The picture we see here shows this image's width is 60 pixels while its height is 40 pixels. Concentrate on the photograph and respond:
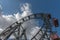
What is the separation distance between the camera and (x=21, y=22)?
10150 cm

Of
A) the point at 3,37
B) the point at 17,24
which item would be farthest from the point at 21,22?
the point at 3,37

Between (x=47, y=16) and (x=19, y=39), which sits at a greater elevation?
(x=47, y=16)

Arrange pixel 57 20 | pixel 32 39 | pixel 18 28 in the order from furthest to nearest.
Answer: pixel 32 39, pixel 18 28, pixel 57 20

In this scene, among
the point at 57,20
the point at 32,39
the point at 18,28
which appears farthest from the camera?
the point at 32,39

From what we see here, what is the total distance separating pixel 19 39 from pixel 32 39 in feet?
34.8

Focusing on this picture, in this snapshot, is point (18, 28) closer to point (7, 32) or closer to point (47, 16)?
point (7, 32)

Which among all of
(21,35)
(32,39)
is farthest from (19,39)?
(32,39)

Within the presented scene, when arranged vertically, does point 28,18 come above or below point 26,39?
above

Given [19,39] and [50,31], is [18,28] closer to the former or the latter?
[19,39]

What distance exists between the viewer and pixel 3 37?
3893 inches

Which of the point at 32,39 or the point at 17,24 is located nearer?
the point at 17,24

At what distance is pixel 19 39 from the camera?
10088cm

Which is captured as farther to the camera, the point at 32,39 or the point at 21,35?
the point at 32,39

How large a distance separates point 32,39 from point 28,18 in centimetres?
1188
